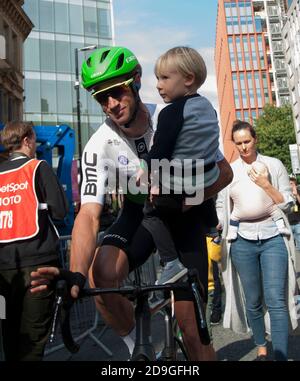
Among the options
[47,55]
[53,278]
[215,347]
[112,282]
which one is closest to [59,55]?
[47,55]

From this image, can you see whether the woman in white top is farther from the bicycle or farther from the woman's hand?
the bicycle

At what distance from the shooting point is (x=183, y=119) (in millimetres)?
2086

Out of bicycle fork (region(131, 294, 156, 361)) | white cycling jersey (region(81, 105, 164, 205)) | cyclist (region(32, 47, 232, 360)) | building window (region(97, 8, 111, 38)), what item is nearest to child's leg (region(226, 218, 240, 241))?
cyclist (region(32, 47, 232, 360))

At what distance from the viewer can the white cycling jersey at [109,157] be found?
2.35m

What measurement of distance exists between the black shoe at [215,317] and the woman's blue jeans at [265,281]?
5.77ft

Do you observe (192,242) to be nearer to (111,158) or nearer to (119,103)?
(111,158)

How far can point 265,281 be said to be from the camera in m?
4.01

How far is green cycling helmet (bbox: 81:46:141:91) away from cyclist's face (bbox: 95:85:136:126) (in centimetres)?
6

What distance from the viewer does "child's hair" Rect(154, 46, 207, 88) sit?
2312 millimetres

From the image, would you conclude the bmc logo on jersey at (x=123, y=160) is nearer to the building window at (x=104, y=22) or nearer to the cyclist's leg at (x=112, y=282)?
the cyclist's leg at (x=112, y=282)

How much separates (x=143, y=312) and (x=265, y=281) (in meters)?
2.41

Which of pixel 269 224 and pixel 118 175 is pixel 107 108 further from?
pixel 269 224
